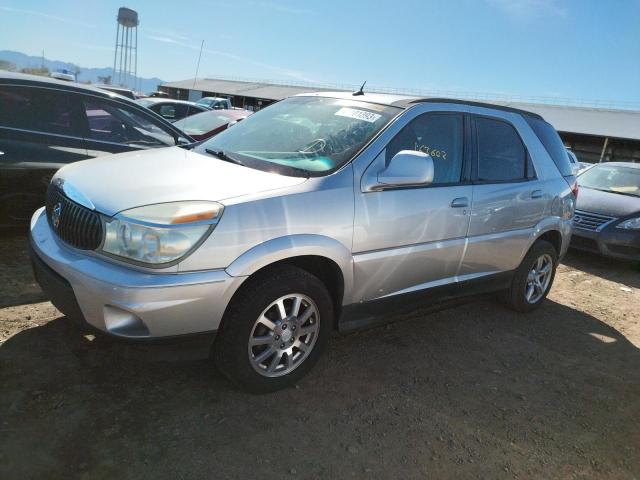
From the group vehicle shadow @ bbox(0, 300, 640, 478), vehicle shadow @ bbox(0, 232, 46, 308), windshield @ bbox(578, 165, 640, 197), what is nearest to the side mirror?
vehicle shadow @ bbox(0, 300, 640, 478)

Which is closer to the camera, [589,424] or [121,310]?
[121,310]

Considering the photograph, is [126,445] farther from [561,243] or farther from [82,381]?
[561,243]

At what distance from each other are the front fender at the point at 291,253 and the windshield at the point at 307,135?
0.43 meters

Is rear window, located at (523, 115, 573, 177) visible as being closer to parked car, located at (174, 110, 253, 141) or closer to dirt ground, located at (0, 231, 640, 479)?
dirt ground, located at (0, 231, 640, 479)

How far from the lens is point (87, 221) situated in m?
2.60

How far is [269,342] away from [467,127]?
2.24 metres

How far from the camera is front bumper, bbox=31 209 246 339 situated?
236 centimetres

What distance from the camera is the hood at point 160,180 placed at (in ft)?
8.44

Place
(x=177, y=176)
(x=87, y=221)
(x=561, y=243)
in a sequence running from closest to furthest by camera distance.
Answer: (x=87, y=221) < (x=177, y=176) < (x=561, y=243)

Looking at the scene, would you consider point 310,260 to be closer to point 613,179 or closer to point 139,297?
point 139,297

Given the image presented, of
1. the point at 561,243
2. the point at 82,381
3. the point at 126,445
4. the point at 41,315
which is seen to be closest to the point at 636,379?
the point at 561,243

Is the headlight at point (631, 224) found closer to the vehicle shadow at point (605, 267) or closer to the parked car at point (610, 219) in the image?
the parked car at point (610, 219)

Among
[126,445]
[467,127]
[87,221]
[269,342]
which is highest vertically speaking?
[467,127]

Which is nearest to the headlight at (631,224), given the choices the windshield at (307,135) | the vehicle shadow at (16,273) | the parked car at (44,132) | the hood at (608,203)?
the hood at (608,203)
